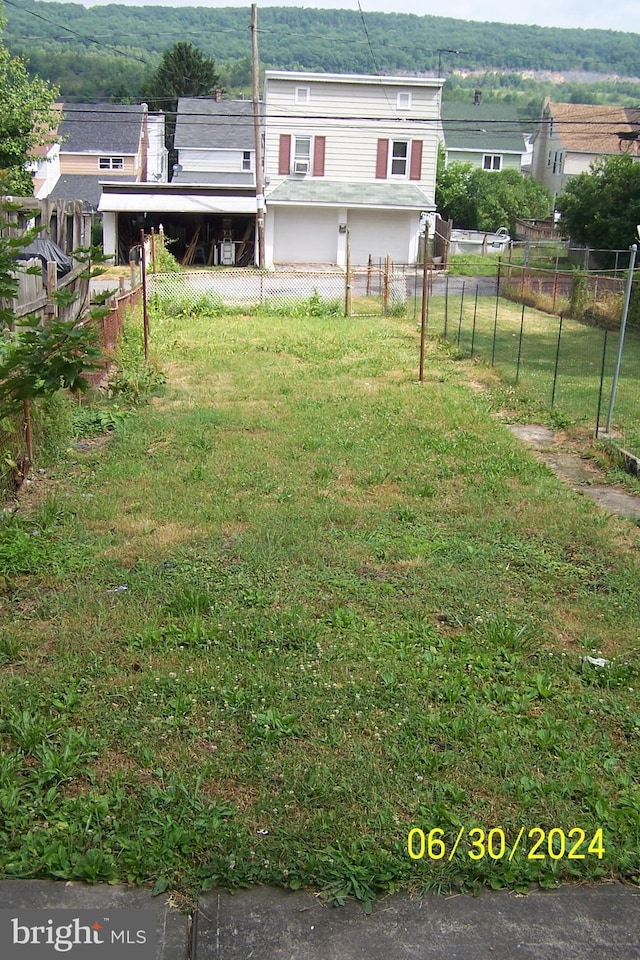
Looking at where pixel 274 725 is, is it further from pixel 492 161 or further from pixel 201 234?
pixel 492 161

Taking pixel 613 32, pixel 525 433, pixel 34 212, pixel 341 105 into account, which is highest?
pixel 613 32

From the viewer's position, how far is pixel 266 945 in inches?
116

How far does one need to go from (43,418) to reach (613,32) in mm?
102174

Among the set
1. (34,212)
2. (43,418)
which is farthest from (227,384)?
(34,212)

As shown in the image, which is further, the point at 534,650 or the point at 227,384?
the point at 227,384

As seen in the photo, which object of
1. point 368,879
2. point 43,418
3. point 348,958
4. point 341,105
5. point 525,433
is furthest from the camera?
point 341,105

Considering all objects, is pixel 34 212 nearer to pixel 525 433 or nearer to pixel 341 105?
pixel 525 433

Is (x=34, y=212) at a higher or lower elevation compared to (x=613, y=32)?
lower

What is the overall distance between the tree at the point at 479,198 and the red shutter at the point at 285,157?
11061 mm

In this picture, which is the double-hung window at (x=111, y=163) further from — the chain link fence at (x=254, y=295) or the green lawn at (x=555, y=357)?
the green lawn at (x=555, y=357)

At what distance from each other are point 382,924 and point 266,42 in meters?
51.9

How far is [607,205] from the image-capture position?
30000 mm

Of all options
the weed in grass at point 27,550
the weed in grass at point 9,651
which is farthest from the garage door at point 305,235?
the weed in grass at point 9,651

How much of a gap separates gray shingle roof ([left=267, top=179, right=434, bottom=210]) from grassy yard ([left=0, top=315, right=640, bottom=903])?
85.2 feet
